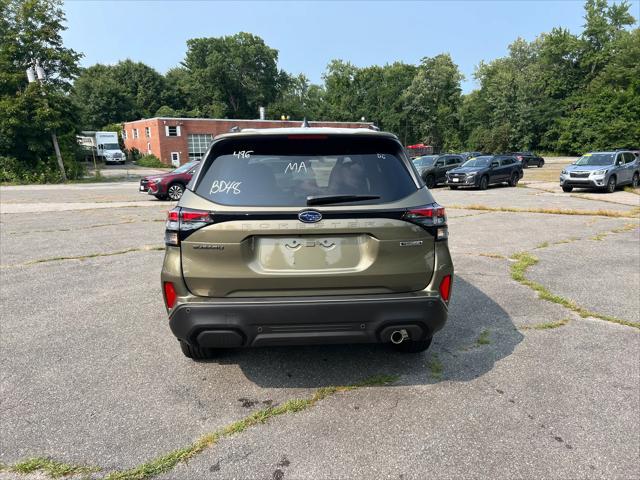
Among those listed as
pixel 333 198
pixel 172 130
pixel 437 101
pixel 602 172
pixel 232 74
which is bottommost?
pixel 602 172

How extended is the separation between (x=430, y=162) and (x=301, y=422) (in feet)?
73.8

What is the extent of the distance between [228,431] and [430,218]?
1.93 meters

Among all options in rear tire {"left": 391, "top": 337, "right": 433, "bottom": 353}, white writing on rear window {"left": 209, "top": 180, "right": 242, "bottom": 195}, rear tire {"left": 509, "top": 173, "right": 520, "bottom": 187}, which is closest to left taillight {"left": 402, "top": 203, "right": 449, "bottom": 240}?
rear tire {"left": 391, "top": 337, "right": 433, "bottom": 353}

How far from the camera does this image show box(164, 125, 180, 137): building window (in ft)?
155

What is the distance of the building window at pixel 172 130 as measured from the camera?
155 feet

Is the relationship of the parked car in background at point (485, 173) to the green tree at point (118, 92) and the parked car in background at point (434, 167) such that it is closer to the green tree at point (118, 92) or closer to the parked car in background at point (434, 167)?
the parked car in background at point (434, 167)

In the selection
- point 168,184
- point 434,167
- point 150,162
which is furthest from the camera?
point 150,162

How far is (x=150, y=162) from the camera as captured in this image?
159ft

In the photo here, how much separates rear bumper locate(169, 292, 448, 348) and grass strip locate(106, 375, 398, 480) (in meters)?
0.45

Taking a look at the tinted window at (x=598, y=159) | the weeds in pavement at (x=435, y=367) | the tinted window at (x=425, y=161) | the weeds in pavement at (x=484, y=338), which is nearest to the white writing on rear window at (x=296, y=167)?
the weeds in pavement at (x=435, y=367)

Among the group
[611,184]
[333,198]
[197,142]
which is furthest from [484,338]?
[197,142]

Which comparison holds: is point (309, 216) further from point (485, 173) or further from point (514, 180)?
point (514, 180)

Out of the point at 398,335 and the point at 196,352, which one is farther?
the point at 196,352

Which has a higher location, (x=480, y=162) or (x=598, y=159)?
(x=598, y=159)
